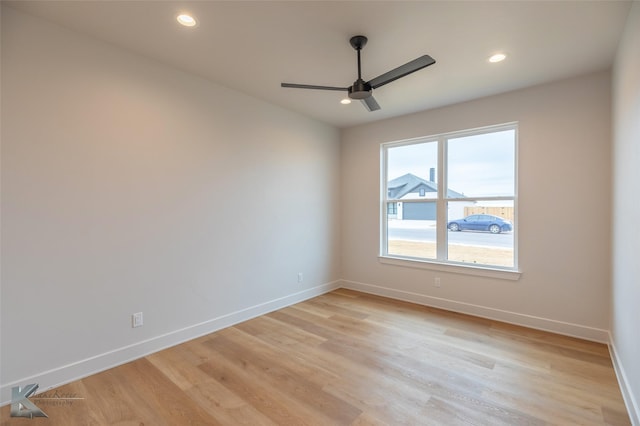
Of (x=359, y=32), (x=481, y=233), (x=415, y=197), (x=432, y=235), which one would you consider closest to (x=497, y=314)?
(x=481, y=233)

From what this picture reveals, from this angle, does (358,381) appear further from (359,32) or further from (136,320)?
(359,32)

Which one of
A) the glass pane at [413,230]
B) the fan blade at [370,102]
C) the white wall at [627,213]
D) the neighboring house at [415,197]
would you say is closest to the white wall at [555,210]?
the white wall at [627,213]

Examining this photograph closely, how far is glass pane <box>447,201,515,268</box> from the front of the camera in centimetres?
345

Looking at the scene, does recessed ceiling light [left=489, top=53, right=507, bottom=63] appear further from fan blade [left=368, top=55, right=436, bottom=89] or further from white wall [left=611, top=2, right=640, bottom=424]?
fan blade [left=368, top=55, right=436, bottom=89]

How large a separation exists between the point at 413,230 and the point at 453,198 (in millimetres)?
725

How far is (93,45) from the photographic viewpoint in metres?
2.33

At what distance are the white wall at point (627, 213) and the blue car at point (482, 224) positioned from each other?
99 cm

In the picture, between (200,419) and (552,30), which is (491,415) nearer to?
(200,419)

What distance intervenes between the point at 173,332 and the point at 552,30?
4129 millimetres

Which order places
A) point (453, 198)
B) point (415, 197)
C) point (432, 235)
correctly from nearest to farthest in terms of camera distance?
point (453, 198) → point (432, 235) → point (415, 197)

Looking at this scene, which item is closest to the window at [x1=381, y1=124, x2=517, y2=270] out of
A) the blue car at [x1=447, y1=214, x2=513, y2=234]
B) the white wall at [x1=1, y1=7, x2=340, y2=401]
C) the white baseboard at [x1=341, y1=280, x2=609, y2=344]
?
the blue car at [x1=447, y1=214, x2=513, y2=234]

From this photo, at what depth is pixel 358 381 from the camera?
222 cm

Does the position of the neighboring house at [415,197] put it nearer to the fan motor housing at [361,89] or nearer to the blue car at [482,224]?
the blue car at [482,224]

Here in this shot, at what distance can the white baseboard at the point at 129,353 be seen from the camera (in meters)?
2.08
